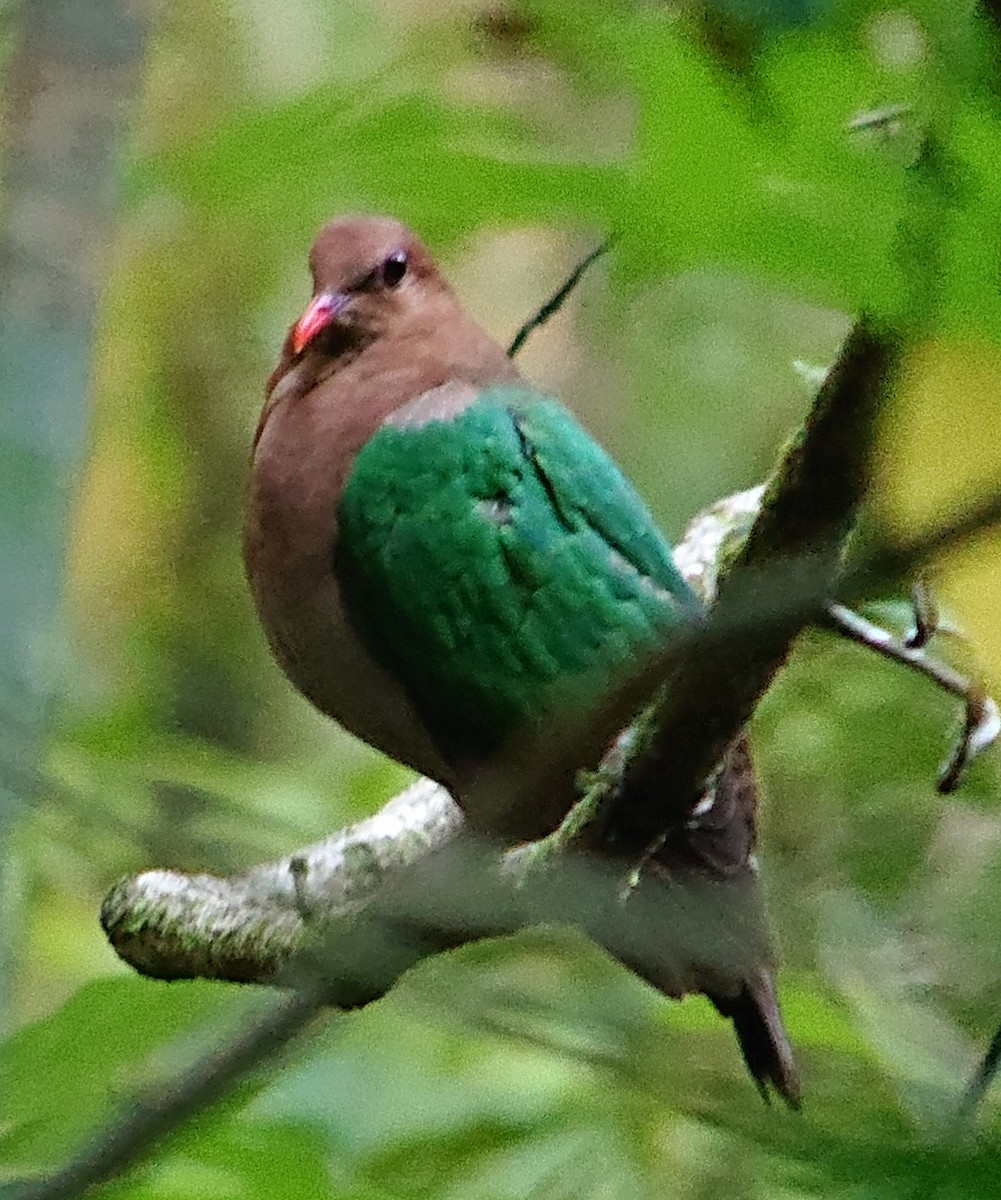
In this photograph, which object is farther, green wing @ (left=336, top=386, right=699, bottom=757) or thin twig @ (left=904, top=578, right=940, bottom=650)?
green wing @ (left=336, top=386, right=699, bottom=757)

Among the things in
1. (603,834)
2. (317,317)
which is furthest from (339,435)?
(603,834)

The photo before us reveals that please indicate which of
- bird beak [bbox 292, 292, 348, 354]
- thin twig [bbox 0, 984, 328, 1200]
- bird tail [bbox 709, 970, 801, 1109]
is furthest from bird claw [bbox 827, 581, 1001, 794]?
bird beak [bbox 292, 292, 348, 354]

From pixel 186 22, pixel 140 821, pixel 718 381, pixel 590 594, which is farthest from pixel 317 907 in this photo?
pixel 186 22

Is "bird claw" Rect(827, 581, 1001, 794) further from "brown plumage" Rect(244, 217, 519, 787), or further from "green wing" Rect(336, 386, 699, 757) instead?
"brown plumage" Rect(244, 217, 519, 787)

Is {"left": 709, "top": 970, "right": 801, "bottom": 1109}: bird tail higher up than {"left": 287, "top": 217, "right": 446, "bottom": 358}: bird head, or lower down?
lower down

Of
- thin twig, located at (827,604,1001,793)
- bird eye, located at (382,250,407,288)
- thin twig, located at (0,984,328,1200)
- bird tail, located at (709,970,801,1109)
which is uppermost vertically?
thin twig, located at (0,984,328,1200)

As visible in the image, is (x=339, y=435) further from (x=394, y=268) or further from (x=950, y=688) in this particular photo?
(x=950, y=688)

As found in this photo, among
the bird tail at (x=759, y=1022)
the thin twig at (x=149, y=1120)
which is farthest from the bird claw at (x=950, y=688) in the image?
the thin twig at (x=149, y=1120)
